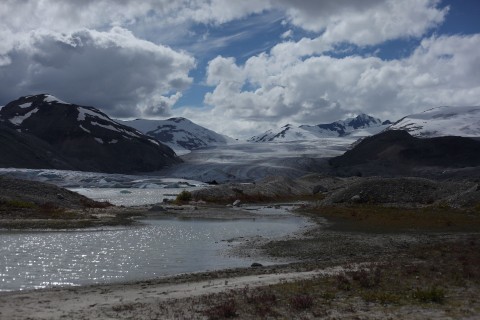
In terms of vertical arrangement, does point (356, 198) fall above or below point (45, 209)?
below

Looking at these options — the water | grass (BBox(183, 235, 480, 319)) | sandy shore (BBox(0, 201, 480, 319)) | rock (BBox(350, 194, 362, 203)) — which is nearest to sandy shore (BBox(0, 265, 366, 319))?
sandy shore (BBox(0, 201, 480, 319))

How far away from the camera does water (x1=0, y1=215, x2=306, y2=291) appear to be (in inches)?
875

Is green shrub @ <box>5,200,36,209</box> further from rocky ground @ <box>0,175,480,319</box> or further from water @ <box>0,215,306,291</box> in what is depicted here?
rocky ground @ <box>0,175,480,319</box>

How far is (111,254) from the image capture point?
93.5 ft

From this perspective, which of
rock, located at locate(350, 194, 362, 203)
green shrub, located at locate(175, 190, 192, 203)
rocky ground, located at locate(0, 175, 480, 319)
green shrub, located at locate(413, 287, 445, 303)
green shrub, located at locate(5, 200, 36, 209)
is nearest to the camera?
rocky ground, located at locate(0, 175, 480, 319)

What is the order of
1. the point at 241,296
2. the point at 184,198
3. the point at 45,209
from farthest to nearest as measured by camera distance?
the point at 184,198 < the point at 45,209 < the point at 241,296

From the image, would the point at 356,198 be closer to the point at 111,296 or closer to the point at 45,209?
the point at 45,209

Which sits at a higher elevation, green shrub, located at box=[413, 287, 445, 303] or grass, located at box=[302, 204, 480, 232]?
green shrub, located at box=[413, 287, 445, 303]

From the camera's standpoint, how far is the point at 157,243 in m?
33.8

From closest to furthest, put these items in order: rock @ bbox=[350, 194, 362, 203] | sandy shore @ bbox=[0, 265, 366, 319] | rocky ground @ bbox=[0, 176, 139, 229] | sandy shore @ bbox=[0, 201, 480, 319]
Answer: sandy shore @ bbox=[0, 201, 480, 319] < sandy shore @ bbox=[0, 265, 366, 319] < rocky ground @ bbox=[0, 176, 139, 229] < rock @ bbox=[350, 194, 362, 203]

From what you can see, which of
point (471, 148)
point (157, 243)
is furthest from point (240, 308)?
point (471, 148)

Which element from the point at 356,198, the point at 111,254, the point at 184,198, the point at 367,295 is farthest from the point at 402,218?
the point at 184,198

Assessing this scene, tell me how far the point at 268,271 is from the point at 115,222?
1058 inches

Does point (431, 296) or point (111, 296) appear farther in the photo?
point (111, 296)
